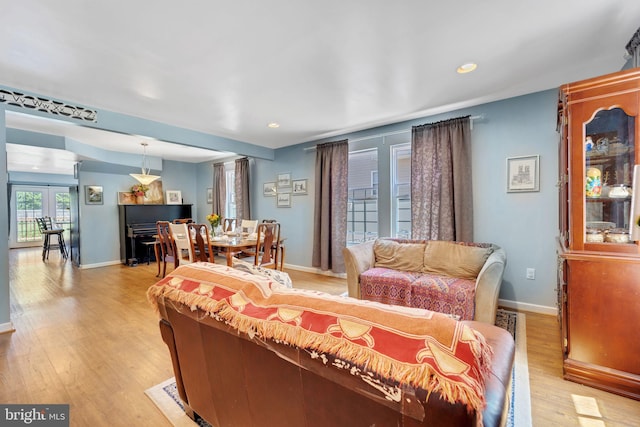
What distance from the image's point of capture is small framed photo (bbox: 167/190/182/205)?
7.10m

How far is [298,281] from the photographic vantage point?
14.8ft

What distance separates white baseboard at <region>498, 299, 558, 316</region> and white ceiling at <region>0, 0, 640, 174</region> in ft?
7.98

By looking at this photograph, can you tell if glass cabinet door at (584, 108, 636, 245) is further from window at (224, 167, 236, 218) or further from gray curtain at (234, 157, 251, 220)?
window at (224, 167, 236, 218)

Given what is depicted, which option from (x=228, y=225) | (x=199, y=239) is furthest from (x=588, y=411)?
(x=228, y=225)

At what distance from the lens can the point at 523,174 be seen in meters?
3.21

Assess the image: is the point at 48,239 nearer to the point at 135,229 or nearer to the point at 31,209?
the point at 135,229

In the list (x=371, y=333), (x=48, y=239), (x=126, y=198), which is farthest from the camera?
(x=48, y=239)

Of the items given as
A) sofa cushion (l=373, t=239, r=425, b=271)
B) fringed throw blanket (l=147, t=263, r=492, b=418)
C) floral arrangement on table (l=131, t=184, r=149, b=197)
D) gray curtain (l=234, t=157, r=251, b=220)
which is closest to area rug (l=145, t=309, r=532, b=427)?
A: fringed throw blanket (l=147, t=263, r=492, b=418)

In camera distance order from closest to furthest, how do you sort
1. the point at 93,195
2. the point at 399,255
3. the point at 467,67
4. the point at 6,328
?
the point at 467,67 < the point at 6,328 < the point at 399,255 < the point at 93,195

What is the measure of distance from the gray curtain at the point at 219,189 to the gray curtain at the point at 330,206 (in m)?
2.97

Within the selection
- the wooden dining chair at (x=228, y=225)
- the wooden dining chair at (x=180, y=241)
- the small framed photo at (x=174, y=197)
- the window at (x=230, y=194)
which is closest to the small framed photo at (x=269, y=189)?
the wooden dining chair at (x=228, y=225)

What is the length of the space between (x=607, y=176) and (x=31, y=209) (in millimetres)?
13704

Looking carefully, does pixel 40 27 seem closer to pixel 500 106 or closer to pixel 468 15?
pixel 468 15

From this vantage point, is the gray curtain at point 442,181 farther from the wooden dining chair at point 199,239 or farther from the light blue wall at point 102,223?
the light blue wall at point 102,223
